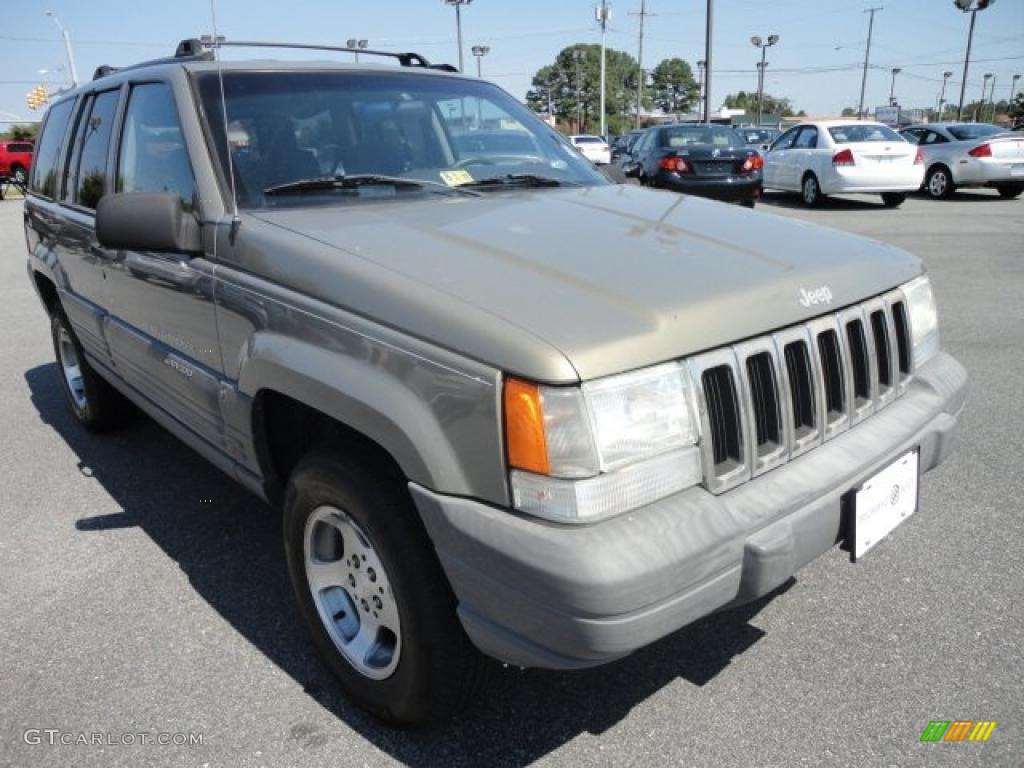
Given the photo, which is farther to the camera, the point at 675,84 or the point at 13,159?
the point at 675,84

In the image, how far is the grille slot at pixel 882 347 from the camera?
243cm

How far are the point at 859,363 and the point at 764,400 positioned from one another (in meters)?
0.50

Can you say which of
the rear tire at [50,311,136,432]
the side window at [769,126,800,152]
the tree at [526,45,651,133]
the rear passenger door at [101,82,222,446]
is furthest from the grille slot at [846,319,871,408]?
the tree at [526,45,651,133]

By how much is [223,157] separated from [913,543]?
2.92 metres

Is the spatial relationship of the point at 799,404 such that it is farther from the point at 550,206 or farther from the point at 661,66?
the point at 661,66

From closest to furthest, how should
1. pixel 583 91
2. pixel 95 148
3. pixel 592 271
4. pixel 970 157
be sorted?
pixel 592 271 → pixel 95 148 → pixel 970 157 → pixel 583 91

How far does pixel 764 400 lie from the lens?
2021 millimetres

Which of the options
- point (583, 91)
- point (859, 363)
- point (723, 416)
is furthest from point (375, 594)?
point (583, 91)

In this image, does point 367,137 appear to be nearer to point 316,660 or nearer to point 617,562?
point 316,660

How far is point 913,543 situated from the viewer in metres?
3.14

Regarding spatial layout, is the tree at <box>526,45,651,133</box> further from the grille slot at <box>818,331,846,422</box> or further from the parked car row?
the grille slot at <box>818,331,846,422</box>

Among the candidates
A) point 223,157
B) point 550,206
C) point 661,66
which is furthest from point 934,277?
point 661,66

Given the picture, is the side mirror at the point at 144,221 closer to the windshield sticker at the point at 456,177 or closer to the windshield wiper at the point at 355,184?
the windshield wiper at the point at 355,184

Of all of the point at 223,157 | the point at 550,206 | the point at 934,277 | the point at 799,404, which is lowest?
the point at 934,277
